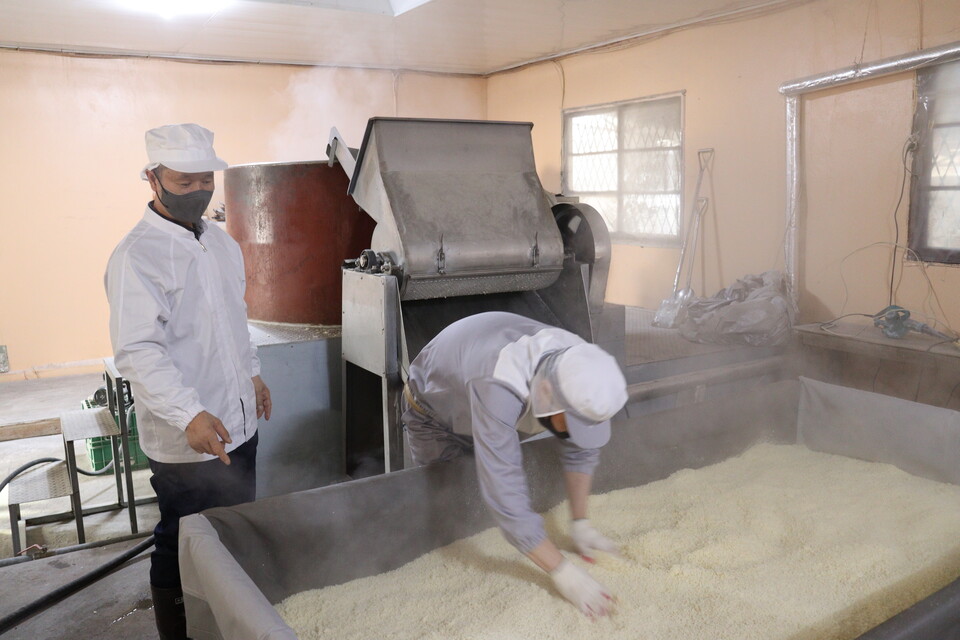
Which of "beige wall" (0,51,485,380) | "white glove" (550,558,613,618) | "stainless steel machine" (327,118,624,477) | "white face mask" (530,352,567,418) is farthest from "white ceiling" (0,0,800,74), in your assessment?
"white glove" (550,558,613,618)

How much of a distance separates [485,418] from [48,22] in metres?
4.54

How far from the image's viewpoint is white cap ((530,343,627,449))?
1.36m

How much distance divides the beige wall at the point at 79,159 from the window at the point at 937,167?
4.57 meters

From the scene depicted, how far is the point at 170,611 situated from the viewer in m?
1.81

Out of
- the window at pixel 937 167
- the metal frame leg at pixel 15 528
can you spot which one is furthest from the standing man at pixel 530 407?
the window at pixel 937 167

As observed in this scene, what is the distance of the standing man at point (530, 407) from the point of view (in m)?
1.40

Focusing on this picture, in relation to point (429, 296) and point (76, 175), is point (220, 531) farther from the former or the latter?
point (76, 175)

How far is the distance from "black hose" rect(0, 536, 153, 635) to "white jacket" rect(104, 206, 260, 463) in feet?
2.91

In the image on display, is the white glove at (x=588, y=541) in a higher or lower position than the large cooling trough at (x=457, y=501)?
lower

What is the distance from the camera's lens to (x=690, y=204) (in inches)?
190

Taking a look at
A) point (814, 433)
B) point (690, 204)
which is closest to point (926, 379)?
point (814, 433)

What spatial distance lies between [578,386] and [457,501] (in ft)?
2.10

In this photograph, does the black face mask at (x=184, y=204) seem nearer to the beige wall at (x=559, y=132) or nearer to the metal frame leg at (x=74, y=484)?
the metal frame leg at (x=74, y=484)

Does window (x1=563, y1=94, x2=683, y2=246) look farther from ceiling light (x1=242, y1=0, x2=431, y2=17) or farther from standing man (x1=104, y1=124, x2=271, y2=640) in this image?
standing man (x1=104, y1=124, x2=271, y2=640)
